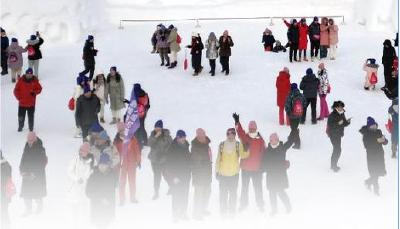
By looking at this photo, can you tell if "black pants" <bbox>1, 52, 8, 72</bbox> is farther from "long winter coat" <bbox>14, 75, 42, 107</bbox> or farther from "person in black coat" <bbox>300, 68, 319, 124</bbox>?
"person in black coat" <bbox>300, 68, 319, 124</bbox>

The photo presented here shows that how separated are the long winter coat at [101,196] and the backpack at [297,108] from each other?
5051 millimetres

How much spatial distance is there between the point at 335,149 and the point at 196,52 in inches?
308

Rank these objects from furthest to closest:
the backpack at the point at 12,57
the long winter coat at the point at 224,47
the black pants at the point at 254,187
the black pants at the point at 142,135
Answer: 1. the long winter coat at the point at 224,47
2. the backpack at the point at 12,57
3. the black pants at the point at 142,135
4. the black pants at the point at 254,187

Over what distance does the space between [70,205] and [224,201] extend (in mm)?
2331

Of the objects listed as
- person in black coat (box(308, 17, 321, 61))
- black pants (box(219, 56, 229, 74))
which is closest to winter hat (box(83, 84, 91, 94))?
black pants (box(219, 56, 229, 74))

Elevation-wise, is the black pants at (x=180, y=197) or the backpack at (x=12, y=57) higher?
the backpack at (x=12, y=57)

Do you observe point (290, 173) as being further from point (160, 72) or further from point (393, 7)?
point (393, 7)

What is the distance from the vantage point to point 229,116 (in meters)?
16.5

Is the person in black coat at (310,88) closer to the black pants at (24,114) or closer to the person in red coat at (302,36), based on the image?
the person in red coat at (302,36)

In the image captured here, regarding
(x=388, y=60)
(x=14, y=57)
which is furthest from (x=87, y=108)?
(x=388, y=60)

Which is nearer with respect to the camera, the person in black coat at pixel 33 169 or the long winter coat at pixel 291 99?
the person in black coat at pixel 33 169

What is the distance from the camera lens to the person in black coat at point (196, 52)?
19516 millimetres

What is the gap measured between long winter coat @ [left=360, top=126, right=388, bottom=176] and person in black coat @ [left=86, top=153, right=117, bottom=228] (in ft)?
13.7

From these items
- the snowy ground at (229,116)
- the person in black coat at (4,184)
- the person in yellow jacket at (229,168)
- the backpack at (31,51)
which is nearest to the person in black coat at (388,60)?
the snowy ground at (229,116)
